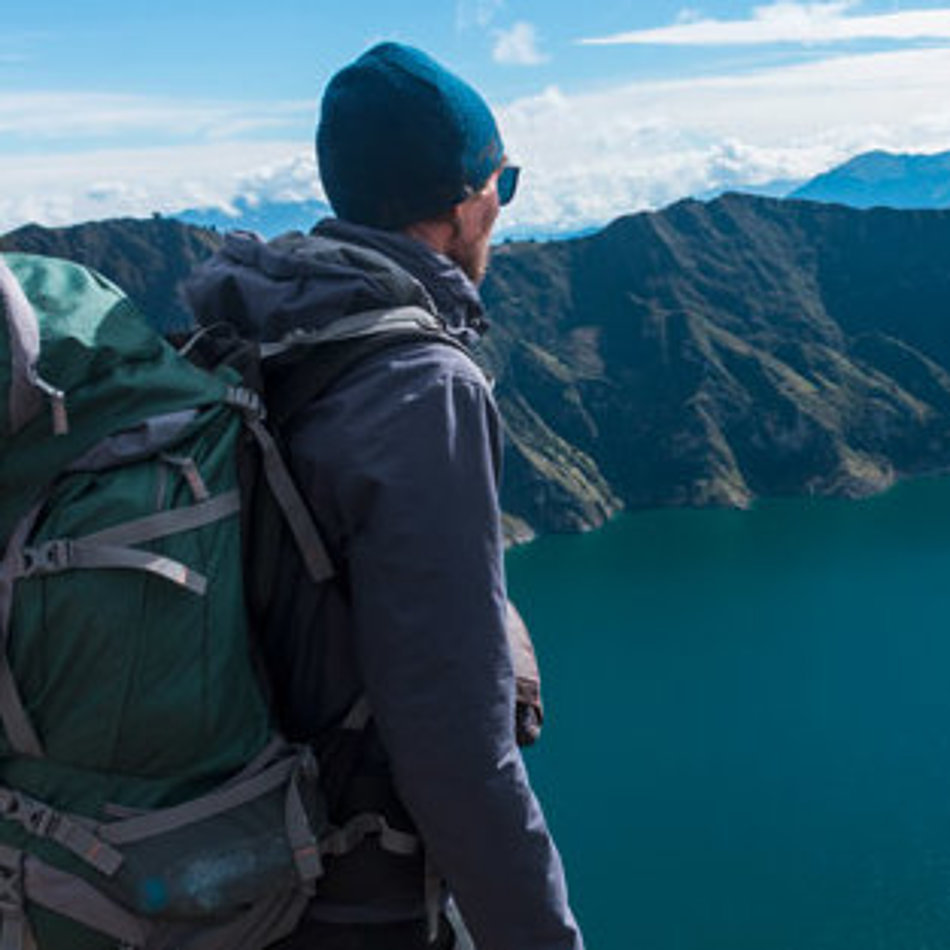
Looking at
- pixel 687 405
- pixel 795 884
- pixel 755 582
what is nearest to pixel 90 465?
pixel 795 884

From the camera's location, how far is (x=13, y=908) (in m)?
2.12

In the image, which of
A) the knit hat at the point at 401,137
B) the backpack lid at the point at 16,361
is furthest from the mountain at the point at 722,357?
the backpack lid at the point at 16,361

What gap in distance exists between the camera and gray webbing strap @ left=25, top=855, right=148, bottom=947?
2119mm

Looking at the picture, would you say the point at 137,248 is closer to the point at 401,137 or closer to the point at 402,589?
the point at 401,137

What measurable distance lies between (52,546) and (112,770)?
476mm

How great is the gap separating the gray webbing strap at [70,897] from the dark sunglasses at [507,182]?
1.96 meters

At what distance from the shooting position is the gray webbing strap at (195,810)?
2143mm

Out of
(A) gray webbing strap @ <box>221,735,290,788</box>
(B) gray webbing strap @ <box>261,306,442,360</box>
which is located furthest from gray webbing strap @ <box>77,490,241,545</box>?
(A) gray webbing strap @ <box>221,735,290,788</box>

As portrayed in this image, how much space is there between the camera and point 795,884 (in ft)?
172

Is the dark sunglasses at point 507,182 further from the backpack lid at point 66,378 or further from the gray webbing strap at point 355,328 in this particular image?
the backpack lid at point 66,378

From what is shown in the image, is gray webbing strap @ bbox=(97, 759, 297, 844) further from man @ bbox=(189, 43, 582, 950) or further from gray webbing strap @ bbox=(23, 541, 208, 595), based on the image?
gray webbing strap @ bbox=(23, 541, 208, 595)

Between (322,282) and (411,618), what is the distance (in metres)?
0.76

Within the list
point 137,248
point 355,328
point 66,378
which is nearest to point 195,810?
point 66,378

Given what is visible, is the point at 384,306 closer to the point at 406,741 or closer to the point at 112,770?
the point at 406,741
